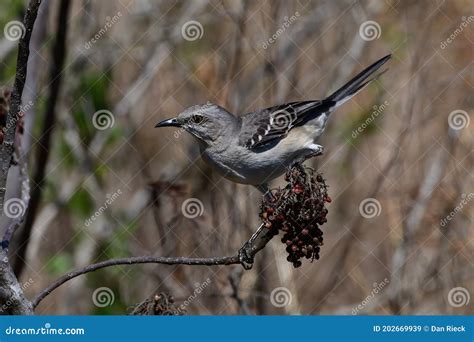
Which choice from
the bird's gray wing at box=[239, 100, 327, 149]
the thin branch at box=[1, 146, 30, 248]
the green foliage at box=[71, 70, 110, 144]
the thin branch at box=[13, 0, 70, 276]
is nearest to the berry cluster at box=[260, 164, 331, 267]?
the thin branch at box=[1, 146, 30, 248]

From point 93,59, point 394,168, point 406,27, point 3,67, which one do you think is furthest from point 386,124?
point 3,67

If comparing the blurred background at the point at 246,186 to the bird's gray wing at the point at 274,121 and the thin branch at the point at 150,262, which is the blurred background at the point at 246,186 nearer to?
the bird's gray wing at the point at 274,121

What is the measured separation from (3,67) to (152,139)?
1623mm

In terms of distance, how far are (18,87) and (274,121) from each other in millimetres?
2301

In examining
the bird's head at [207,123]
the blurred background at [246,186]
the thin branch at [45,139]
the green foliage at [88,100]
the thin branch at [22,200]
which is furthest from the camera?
the blurred background at [246,186]

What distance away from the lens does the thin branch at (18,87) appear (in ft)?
8.39

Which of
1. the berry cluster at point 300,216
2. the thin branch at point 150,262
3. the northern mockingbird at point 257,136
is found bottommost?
the thin branch at point 150,262

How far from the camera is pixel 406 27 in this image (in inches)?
247

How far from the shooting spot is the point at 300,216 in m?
2.91

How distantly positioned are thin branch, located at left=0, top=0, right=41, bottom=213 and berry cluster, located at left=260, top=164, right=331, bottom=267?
3.38 feet

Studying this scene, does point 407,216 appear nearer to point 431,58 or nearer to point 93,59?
point 431,58

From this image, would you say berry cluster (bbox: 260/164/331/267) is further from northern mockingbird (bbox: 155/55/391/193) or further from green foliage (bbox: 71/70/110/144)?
green foliage (bbox: 71/70/110/144)

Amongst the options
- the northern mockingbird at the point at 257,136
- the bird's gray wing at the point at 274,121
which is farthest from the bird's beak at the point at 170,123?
the bird's gray wing at the point at 274,121

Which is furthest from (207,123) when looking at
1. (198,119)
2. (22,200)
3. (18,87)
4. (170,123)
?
(18,87)
